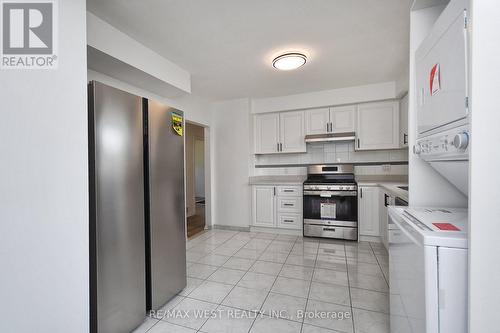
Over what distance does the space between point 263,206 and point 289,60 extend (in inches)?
97.1

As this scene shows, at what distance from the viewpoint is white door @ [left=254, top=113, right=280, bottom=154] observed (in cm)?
407

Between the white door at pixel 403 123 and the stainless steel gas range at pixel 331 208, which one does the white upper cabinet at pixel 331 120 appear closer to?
the white door at pixel 403 123

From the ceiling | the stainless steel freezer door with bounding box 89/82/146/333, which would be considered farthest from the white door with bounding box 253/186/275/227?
the stainless steel freezer door with bounding box 89/82/146/333

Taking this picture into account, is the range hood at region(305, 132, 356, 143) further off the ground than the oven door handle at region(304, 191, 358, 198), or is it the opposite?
the range hood at region(305, 132, 356, 143)

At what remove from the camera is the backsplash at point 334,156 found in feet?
11.9

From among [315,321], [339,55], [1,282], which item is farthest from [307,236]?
[1,282]

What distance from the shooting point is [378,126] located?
11.3 ft

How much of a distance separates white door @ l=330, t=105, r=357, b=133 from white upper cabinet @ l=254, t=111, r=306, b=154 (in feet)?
1.70

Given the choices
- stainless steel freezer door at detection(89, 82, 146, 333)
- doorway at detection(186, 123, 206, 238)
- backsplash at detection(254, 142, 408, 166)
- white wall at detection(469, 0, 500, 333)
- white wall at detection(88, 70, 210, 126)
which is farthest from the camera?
doorway at detection(186, 123, 206, 238)

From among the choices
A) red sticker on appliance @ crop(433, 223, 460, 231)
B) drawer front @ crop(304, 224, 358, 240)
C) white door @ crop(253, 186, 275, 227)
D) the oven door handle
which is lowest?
drawer front @ crop(304, 224, 358, 240)

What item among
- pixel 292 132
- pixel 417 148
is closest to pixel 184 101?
pixel 292 132

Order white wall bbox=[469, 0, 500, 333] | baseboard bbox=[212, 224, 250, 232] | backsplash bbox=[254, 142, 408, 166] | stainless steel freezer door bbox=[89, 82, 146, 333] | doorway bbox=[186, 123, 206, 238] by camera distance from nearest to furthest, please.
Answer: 1. white wall bbox=[469, 0, 500, 333]
2. stainless steel freezer door bbox=[89, 82, 146, 333]
3. backsplash bbox=[254, 142, 408, 166]
4. baseboard bbox=[212, 224, 250, 232]
5. doorway bbox=[186, 123, 206, 238]

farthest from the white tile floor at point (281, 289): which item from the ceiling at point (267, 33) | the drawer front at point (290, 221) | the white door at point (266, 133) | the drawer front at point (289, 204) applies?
the ceiling at point (267, 33)

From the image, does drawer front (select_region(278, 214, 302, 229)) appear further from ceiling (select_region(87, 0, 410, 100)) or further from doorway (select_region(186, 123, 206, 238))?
ceiling (select_region(87, 0, 410, 100))
